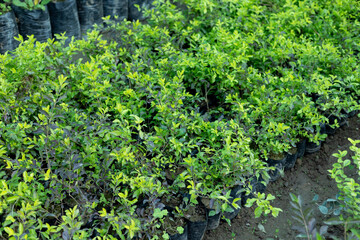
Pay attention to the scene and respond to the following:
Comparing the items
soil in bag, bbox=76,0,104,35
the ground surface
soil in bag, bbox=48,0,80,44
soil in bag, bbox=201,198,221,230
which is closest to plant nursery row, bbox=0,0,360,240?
soil in bag, bbox=201,198,221,230

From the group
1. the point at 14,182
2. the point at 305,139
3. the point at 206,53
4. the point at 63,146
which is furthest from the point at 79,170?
the point at 305,139

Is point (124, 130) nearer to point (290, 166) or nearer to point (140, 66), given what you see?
point (140, 66)

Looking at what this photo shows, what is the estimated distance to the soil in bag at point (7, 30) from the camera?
404 centimetres

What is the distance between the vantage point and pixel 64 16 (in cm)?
445

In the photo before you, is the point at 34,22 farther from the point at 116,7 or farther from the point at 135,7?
the point at 135,7

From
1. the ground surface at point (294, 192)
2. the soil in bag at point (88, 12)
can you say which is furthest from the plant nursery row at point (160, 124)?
the soil in bag at point (88, 12)

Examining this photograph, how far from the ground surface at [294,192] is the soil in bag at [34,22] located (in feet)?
10.5

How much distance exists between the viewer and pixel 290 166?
3.33 meters

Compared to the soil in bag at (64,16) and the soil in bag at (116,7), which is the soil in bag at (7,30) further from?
the soil in bag at (116,7)

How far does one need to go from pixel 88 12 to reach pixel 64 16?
402mm

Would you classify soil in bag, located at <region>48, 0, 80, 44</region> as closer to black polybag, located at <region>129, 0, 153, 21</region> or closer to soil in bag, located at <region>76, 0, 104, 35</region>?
soil in bag, located at <region>76, 0, 104, 35</region>

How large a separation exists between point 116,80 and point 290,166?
183 centimetres

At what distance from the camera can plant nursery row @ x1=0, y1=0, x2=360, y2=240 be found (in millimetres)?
2270

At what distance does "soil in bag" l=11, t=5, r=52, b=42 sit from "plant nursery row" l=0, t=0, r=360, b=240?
119cm
